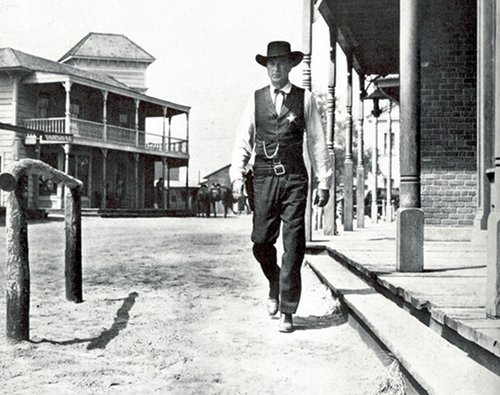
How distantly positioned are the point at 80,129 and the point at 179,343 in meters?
25.7

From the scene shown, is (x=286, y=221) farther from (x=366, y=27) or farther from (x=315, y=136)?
(x=366, y=27)

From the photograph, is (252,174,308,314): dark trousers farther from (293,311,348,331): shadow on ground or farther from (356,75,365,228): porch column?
(356,75,365,228): porch column

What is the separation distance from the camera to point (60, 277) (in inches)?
268

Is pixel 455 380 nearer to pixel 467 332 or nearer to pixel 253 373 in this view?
pixel 467 332

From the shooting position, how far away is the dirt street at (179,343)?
3100 mm

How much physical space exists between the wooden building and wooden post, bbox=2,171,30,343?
57.4ft

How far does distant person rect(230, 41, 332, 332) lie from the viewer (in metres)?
4.18

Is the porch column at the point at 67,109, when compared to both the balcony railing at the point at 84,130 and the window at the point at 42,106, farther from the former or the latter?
the window at the point at 42,106

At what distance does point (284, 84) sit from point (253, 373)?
1.99 metres

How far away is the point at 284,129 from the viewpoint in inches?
167

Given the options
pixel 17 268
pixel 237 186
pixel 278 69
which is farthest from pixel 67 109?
pixel 17 268

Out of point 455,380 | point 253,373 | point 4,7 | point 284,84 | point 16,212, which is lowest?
point 253,373

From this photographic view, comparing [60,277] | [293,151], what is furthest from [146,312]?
[60,277]

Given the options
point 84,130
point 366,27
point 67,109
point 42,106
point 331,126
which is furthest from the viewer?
point 84,130
